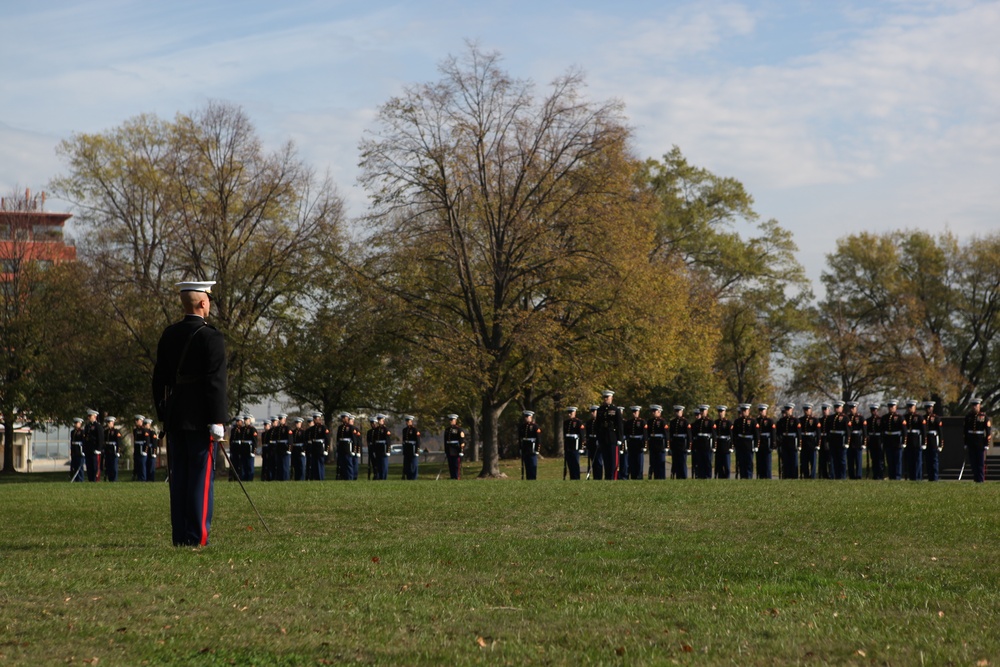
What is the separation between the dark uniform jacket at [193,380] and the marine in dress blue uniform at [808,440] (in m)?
21.7

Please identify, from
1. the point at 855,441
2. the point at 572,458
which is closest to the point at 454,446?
the point at 572,458

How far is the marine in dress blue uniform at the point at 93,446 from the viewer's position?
34.1 meters

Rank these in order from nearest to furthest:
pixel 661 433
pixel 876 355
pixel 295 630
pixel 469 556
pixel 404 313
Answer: pixel 295 630 < pixel 469 556 < pixel 661 433 < pixel 404 313 < pixel 876 355

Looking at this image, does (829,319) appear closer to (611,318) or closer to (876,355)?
(876,355)

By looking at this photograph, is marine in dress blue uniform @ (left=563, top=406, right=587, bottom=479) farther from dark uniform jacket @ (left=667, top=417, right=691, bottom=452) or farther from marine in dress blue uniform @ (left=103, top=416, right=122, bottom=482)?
marine in dress blue uniform @ (left=103, top=416, right=122, bottom=482)

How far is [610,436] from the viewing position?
29.2 m

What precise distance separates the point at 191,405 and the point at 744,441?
21.5 meters

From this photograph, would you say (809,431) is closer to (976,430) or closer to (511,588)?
(976,430)

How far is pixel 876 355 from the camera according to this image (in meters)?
61.7

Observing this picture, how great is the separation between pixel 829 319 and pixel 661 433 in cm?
3703

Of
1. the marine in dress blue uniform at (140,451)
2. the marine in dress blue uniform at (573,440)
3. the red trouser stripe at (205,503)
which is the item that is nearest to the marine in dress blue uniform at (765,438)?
the marine in dress blue uniform at (573,440)

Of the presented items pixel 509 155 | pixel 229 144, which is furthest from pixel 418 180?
pixel 229 144

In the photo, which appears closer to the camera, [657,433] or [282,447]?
[657,433]

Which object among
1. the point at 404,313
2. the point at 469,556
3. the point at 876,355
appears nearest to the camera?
the point at 469,556
